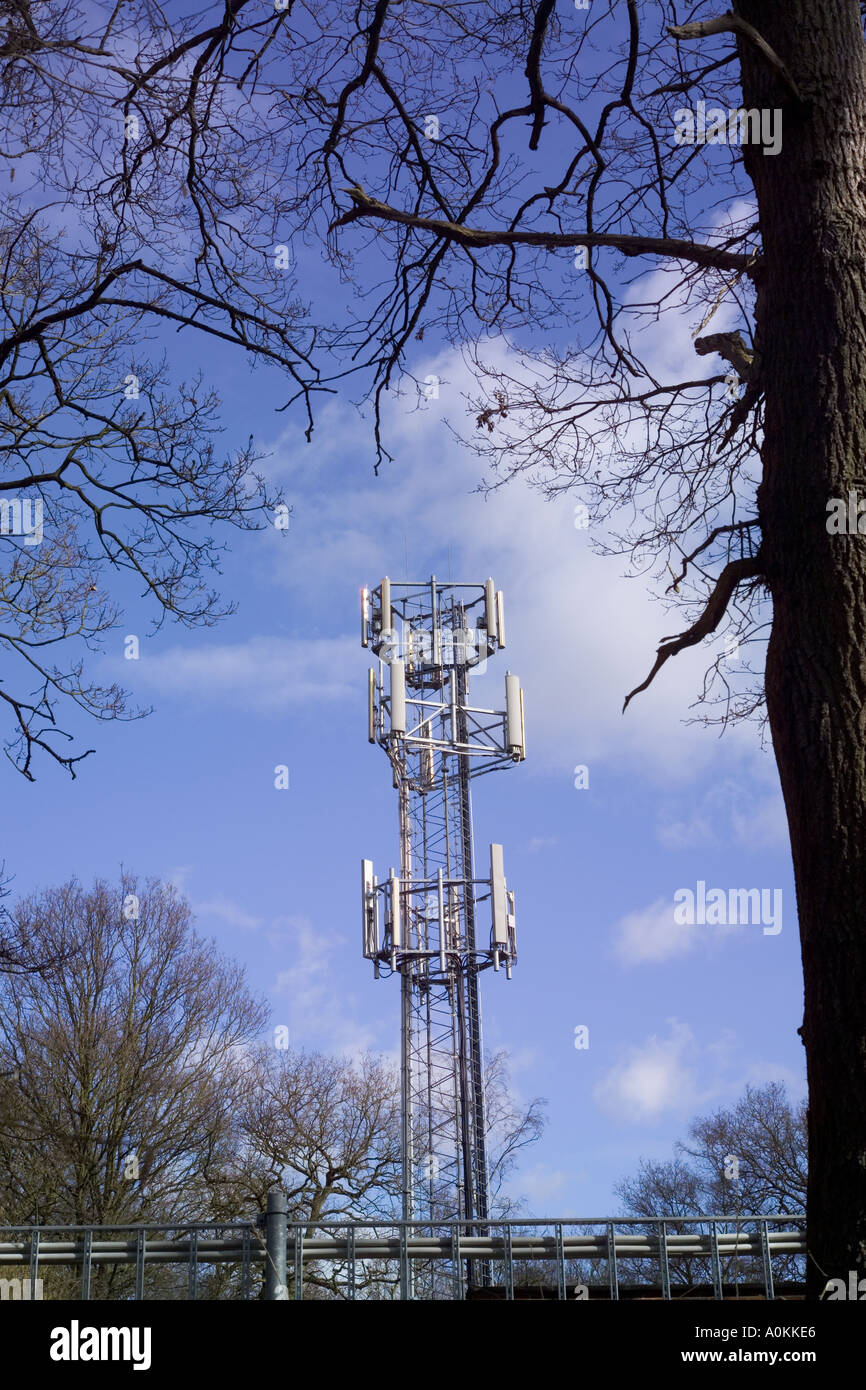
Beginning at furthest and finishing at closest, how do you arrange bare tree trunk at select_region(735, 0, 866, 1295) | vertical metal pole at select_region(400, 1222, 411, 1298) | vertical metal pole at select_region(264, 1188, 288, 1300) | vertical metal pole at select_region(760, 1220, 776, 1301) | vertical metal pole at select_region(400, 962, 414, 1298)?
1. vertical metal pole at select_region(400, 962, 414, 1298)
2. vertical metal pole at select_region(400, 1222, 411, 1298)
3. vertical metal pole at select_region(760, 1220, 776, 1301)
4. vertical metal pole at select_region(264, 1188, 288, 1300)
5. bare tree trunk at select_region(735, 0, 866, 1295)

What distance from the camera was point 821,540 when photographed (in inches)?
185

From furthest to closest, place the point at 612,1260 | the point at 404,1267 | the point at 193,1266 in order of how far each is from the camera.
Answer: the point at 404,1267 < the point at 612,1260 < the point at 193,1266

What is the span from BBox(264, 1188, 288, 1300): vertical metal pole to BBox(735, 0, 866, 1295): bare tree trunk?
8309 millimetres

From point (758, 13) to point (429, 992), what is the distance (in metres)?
20.1

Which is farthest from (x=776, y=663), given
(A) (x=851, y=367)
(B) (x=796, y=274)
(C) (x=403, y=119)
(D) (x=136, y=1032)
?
(D) (x=136, y=1032)

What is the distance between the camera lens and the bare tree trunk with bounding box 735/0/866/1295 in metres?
4.26

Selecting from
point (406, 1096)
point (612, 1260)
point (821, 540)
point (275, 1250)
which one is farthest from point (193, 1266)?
point (821, 540)

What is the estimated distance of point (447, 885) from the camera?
2433 centimetres

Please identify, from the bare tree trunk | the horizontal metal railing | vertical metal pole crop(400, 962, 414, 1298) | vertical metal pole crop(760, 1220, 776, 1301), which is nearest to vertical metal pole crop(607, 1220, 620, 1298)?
the horizontal metal railing

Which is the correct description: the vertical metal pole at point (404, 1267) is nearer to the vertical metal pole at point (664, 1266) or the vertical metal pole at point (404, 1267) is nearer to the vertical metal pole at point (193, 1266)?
the vertical metal pole at point (193, 1266)

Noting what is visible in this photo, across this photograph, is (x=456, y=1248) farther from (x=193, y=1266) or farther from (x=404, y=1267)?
(x=193, y=1266)

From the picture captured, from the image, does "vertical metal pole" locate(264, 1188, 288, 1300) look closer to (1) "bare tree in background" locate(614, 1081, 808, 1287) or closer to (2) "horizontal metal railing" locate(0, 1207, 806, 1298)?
(2) "horizontal metal railing" locate(0, 1207, 806, 1298)

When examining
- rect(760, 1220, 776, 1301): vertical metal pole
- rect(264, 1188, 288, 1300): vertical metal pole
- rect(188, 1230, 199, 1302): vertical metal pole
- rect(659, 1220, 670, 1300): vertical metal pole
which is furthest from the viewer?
rect(760, 1220, 776, 1301): vertical metal pole

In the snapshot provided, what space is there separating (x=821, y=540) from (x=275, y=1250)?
9102mm
